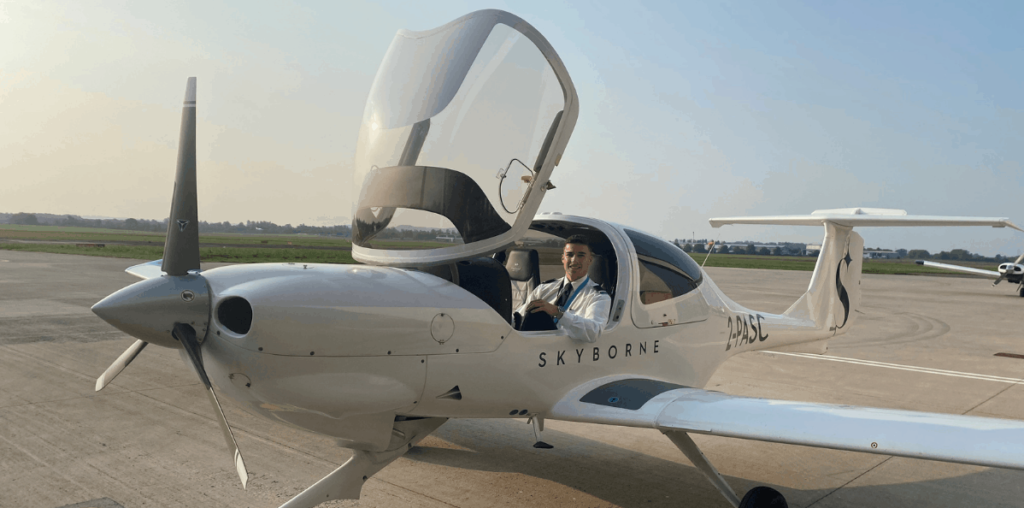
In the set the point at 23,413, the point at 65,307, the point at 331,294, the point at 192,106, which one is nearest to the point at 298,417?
the point at 331,294

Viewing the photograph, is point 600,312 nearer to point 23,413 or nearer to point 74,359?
point 23,413

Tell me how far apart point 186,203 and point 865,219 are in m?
6.20

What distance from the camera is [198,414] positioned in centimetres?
640

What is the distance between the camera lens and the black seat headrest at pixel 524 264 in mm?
5120

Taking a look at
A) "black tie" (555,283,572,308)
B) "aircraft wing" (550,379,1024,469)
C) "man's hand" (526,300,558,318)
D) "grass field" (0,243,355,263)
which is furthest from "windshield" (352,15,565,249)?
"grass field" (0,243,355,263)

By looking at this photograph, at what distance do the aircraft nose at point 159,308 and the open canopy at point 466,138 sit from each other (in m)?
1.15

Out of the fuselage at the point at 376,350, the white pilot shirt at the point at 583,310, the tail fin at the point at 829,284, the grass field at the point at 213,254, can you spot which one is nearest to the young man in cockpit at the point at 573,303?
the white pilot shirt at the point at 583,310

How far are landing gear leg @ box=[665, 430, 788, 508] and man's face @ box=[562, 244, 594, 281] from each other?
1289 millimetres

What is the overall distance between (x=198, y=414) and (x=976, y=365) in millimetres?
11742

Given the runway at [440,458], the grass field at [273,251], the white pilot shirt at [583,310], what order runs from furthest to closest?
the grass field at [273,251] → the runway at [440,458] → the white pilot shirt at [583,310]

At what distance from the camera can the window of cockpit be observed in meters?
4.71

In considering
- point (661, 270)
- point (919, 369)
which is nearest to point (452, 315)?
point (661, 270)

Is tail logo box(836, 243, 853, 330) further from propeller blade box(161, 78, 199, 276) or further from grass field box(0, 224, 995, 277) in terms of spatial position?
propeller blade box(161, 78, 199, 276)

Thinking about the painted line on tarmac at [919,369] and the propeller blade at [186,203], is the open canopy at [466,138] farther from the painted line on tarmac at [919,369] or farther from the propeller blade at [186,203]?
the painted line on tarmac at [919,369]
